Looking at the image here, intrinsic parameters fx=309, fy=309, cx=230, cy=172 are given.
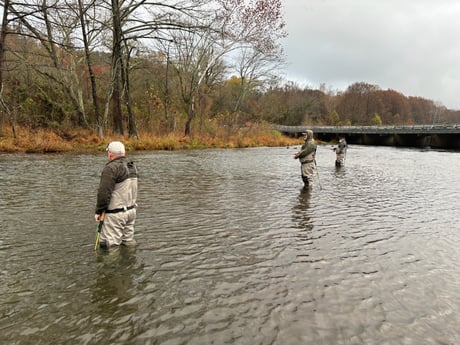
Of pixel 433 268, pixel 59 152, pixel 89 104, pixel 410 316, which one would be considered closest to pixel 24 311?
pixel 410 316

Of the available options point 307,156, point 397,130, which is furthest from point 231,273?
point 397,130

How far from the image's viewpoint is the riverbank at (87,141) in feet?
59.7

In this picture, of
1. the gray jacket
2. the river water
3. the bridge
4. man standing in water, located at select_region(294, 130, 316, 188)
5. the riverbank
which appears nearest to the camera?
the river water

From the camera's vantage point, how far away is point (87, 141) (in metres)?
21.4

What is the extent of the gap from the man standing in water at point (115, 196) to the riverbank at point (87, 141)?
16.4 m


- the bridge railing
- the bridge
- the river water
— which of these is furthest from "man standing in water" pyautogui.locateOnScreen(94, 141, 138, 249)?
the bridge

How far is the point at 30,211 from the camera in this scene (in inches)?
281

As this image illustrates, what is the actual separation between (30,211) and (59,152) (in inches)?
524

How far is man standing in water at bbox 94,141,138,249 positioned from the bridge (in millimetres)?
47589

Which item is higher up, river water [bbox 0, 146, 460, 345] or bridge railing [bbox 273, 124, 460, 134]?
bridge railing [bbox 273, 124, 460, 134]

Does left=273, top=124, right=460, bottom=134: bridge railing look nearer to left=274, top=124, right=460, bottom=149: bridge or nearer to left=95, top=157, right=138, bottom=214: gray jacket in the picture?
left=274, top=124, right=460, bottom=149: bridge

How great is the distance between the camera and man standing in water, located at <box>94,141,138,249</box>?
460 centimetres

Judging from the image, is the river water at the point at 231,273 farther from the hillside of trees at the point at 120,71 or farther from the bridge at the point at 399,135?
the bridge at the point at 399,135

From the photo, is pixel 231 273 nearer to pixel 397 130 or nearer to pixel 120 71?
pixel 120 71
